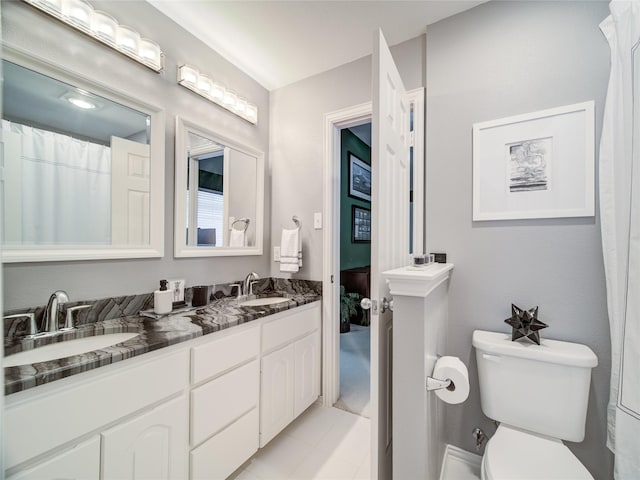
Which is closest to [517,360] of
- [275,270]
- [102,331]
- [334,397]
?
[334,397]

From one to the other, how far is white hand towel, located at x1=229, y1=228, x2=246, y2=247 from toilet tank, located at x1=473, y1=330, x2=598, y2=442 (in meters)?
1.62

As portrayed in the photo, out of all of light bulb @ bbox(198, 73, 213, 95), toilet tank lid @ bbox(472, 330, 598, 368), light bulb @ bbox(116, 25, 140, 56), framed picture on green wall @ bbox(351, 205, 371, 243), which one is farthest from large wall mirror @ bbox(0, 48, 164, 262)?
framed picture on green wall @ bbox(351, 205, 371, 243)

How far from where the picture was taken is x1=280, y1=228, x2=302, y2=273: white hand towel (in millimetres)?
2066

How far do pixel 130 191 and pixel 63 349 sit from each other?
77cm

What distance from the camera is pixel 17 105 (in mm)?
1131

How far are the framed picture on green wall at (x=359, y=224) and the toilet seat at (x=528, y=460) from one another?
277 cm

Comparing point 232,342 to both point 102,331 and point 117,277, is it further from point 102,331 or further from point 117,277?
point 117,277

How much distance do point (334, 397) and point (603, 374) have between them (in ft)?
5.11

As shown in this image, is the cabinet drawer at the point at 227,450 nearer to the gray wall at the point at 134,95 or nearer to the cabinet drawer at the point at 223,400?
the cabinet drawer at the point at 223,400

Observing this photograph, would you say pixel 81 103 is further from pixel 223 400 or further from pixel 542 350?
pixel 542 350

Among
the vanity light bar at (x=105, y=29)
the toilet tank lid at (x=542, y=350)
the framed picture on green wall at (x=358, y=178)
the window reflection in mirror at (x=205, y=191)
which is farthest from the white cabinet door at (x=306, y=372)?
the framed picture on green wall at (x=358, y=178)

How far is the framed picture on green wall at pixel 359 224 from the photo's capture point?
373 centimetres

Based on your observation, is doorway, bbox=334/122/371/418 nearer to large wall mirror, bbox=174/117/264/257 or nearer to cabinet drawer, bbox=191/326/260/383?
large wall mirror, bbox=174/117/264/257

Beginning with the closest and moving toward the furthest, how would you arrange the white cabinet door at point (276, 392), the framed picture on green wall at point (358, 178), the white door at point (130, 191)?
1. the white door at point (130, 191)
2. the white cabinet door at point (276, 392)
3. the framed picture on green wall at point (358, 178)
